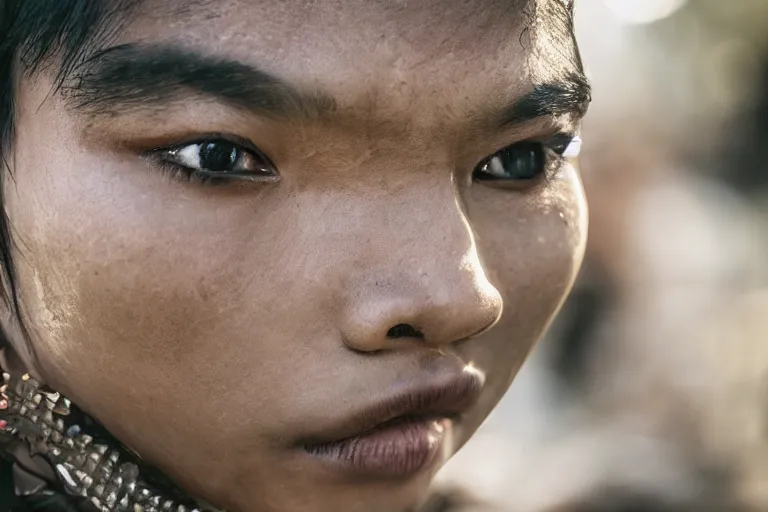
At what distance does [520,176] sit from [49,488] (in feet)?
1.83

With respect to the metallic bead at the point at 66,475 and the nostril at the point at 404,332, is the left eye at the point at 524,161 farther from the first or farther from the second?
the metallic bead at the point at 66,475

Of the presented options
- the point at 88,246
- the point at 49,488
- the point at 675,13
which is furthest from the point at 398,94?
the point at 675,13

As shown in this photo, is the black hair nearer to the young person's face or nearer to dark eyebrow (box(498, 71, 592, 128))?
the young person's face

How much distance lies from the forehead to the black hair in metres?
0.03

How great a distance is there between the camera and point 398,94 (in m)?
0.82

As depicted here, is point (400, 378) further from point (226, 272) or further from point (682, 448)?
point (682, 448)

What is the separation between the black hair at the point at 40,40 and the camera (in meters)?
0.82

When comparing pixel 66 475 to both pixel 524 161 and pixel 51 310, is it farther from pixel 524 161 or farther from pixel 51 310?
pixel 524 161

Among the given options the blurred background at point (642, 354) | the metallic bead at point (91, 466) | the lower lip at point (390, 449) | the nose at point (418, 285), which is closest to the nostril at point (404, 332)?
the nose at point (418, 285)

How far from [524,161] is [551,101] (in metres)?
0.10

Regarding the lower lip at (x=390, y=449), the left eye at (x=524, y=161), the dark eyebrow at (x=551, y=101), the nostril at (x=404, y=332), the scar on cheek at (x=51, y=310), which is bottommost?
the lower lip at (x=390, y=449)

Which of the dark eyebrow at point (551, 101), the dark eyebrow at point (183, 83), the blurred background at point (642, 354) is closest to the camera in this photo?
the dark eyebrow at point (183, 83)

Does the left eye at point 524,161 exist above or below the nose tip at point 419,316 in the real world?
above

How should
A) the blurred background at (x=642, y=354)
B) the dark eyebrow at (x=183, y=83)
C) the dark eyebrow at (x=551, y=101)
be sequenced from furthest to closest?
1. the blurred background at (x=642, y=354)
2. the dark eyebrow at (x=551, y=101)
3. the dark eyebrow at (x=183, y=83)
